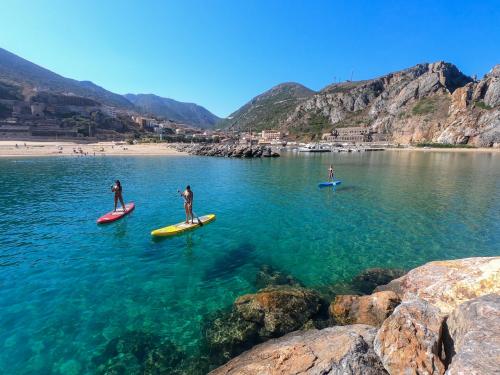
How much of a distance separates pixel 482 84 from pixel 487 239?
18076cm

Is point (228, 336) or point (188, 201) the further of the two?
point (188, 201)

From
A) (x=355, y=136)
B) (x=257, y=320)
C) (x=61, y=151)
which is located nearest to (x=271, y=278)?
(x=257, y=320)

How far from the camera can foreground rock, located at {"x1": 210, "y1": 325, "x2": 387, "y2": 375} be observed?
4.75m

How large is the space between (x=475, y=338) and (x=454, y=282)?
11.5 feet

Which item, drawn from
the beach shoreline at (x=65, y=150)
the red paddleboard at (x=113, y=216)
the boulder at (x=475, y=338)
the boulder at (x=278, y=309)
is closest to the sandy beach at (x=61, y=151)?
the beach shoreline at (x=65, y=150)

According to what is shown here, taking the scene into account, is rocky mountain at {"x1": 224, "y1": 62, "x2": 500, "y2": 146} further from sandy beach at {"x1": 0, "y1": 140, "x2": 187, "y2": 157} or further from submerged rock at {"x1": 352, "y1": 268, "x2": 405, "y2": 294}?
submerged rock at {"x1": 352, "y1": 268, "x2": 405, "y2": 294}

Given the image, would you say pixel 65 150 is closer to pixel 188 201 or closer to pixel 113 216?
pixel 113 216

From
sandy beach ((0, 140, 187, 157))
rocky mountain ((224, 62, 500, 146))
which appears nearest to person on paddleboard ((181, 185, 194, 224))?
sandy beach ((0, 140, 187, 157))

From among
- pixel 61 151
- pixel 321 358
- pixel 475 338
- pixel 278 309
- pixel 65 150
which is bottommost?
pixel 278 309

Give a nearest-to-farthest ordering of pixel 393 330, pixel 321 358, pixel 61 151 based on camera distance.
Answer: pixel 393 330 < pixel 321 358 < pixel 61 151

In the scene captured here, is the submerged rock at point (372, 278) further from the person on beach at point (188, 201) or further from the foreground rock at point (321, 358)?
the person on beach at point (188, 201)

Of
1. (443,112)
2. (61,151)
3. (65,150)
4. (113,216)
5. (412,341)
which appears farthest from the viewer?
(443,112)

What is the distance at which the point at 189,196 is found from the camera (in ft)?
55.8

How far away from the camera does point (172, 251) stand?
46.5 feet
